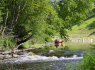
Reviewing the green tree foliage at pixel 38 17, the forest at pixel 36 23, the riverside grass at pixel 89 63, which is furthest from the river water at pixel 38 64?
the riverside grass at pixel 89 63

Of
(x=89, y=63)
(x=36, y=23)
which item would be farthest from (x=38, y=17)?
(x=89, y=63)

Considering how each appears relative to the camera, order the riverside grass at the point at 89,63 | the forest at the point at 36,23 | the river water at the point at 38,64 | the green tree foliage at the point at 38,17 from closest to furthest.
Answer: the riverside grass at the point at 89,63 < the river water at the point at 38,64 < the forest at the point at 36,23 < the green tree foliage at the point at 38,17

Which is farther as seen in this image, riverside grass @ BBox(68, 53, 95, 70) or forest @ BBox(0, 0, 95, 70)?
forest @ BBox(0, 0, 95, 70)

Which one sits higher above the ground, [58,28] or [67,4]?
[67,4]

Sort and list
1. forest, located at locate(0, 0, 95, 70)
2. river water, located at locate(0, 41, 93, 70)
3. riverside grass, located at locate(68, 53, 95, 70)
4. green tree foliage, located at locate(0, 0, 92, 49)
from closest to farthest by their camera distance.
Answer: riverside grass, located at locate(68, 53, 95, 70) → river water, located at locate(0, 41, 93, 70) → forest, located at locate(0, 0, 95, 70) → green tree foliage, located at locate(0, 0, 92, 49)

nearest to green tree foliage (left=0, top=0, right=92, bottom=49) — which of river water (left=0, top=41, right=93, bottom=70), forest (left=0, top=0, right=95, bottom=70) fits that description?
forest (left=0, top=0, right=95, bottom=70)

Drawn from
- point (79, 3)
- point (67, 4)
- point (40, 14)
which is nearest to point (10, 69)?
point (40, 14)

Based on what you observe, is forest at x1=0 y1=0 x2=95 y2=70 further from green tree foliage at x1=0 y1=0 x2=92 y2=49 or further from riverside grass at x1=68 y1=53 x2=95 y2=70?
riverside grass at x1=68 y1=53 x2=95 y2=70

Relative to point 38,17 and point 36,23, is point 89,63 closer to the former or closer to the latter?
point 36,23

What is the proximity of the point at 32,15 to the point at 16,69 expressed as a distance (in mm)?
10534

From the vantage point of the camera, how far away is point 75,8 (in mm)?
27688

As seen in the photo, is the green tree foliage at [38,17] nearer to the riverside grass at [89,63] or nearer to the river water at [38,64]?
the river water at [38,64]

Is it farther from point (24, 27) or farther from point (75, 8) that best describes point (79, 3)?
point (24, 27)

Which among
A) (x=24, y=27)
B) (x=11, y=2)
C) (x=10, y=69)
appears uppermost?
(x=11, y=2)
